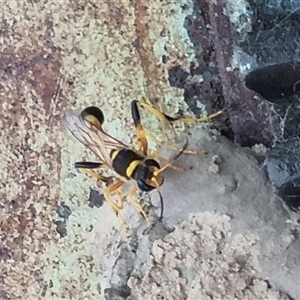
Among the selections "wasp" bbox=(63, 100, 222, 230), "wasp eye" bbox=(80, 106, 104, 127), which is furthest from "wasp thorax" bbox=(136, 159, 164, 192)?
"wasp eye" bbox=(80, 106, 104, 127)

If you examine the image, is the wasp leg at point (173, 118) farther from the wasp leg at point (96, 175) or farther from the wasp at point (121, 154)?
the wasp leg at point (96, 175)

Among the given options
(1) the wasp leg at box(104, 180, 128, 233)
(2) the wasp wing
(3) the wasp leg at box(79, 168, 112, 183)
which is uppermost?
(2) the wasp wing

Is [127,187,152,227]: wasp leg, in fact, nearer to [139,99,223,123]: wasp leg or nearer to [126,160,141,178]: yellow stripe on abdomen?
[126,160,141,178]: yellow stripe on abdomen

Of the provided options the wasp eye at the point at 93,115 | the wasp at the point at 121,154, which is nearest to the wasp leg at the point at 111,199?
the wasp at the point at 121,154

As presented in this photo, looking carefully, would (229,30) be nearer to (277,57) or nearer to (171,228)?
(277,57)

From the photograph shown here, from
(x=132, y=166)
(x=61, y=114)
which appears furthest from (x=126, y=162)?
(x=61, y=114)

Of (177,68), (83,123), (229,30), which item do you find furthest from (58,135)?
(229,30)

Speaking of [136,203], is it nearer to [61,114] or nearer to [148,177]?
[148,177]
